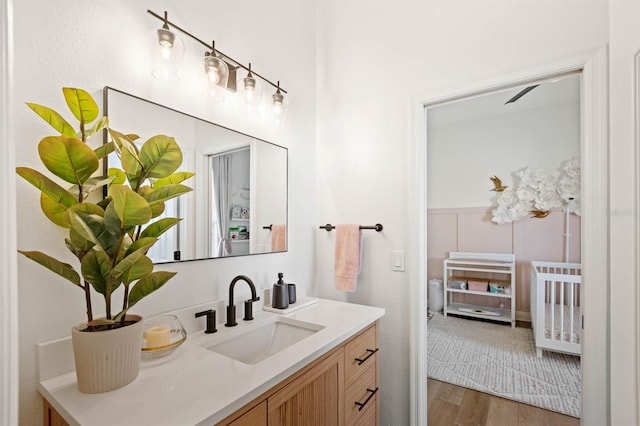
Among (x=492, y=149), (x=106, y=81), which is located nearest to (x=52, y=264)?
(x=106, y=81)

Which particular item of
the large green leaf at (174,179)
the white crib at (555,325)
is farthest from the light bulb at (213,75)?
the white crib at (555,325)

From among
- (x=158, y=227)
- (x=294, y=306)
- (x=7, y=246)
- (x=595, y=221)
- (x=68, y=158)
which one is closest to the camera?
(x=7, y=246)

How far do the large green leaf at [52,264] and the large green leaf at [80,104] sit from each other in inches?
14.5

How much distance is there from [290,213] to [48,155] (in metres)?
1.25

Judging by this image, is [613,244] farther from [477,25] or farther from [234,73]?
[234,73]

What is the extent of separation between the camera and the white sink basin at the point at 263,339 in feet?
4.08

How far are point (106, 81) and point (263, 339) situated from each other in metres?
1.20

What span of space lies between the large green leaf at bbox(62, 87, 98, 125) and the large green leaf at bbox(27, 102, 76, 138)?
4cm

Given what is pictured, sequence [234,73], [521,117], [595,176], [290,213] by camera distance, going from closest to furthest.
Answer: [595,176]
[234,73]
[290,213]
[521,117]

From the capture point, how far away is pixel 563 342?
266cm

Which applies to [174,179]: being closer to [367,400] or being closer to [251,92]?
[251,92]

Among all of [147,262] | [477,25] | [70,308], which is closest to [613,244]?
[477,25]

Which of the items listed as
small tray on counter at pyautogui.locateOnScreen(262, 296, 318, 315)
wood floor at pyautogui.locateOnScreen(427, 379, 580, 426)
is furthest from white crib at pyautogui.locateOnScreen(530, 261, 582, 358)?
small tray on counter at pyautogui.locateOnScreen(262, 296, 318, 315)

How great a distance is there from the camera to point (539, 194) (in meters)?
3.77
